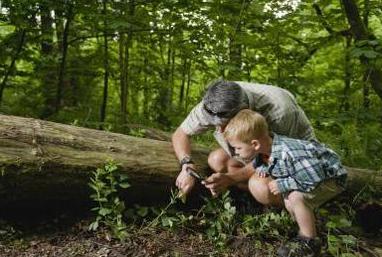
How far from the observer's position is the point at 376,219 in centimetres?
396

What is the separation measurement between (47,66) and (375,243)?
5.43 m

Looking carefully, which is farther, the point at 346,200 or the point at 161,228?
the point at 346,200

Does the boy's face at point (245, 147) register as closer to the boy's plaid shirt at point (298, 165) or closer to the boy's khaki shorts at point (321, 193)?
the boy's plaid shirt at point (298, 165)

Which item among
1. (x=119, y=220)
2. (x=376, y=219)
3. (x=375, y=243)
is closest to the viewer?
(x=119, y=220)

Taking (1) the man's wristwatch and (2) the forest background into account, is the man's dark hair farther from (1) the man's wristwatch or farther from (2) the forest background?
(2) the forest background

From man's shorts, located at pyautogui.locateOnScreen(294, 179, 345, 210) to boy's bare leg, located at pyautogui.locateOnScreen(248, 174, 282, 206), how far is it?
0.27 meters

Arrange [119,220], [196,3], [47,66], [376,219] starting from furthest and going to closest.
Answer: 1. [47,66]
2. [196,3]
3. [376,219]
4. [119,220]

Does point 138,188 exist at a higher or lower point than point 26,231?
higher

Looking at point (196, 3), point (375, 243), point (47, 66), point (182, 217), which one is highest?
point (196, 3)

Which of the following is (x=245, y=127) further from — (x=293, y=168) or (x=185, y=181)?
(x=185, y=181)

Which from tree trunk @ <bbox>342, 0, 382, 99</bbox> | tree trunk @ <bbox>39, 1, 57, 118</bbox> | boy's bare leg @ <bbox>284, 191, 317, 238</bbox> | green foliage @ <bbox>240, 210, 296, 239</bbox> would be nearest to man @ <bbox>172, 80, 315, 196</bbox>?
green foliage @ <bbox>240, 210, 296, 239</bbox>

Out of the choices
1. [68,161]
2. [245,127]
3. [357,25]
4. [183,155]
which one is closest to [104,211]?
[68,161]

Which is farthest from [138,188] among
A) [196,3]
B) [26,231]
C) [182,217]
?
[196,3]

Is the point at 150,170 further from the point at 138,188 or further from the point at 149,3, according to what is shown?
the point at 149,3
